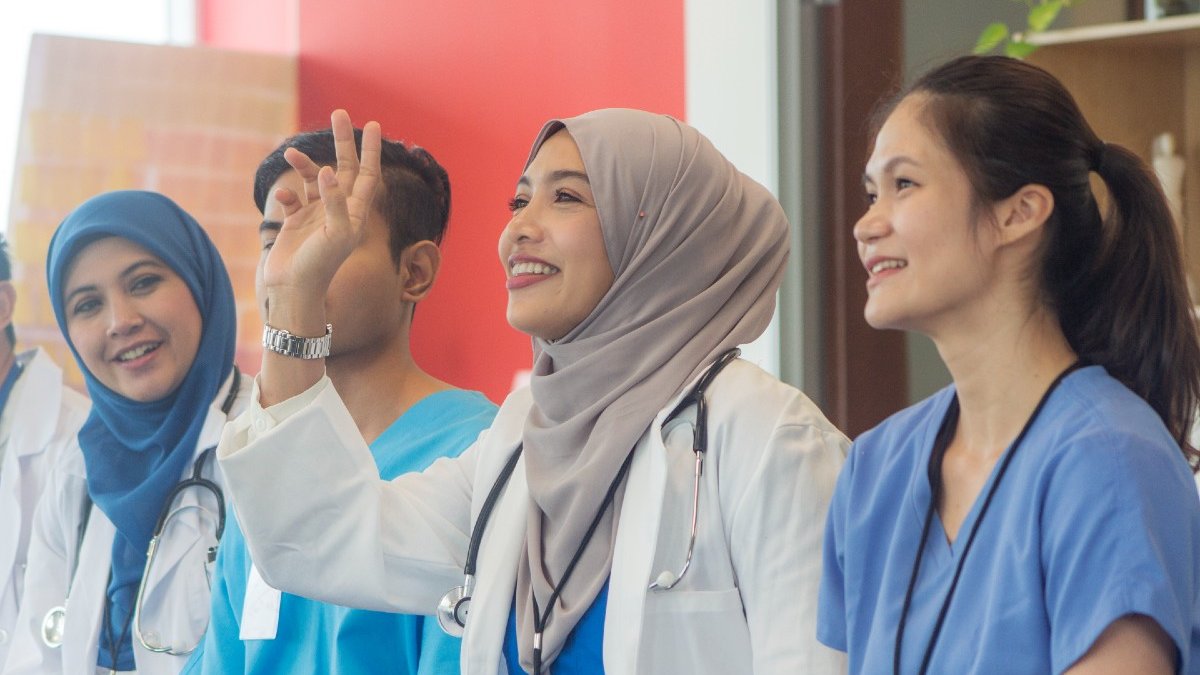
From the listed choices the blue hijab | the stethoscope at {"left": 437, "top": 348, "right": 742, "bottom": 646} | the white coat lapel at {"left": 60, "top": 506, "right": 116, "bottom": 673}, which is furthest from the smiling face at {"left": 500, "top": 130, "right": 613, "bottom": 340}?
the white coat lapel at {"left": 60, "top": 506, "right": 116, "bottom": 673}

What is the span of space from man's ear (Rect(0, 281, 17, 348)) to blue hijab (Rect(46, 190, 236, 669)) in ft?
2.79

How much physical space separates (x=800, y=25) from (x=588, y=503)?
163cm

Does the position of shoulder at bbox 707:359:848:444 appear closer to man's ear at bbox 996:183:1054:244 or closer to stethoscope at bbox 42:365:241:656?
man's ear at bbox 996:183:1054:244

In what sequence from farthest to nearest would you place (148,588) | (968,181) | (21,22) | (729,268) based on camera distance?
(21,22), (148,588), (729,268), (968,181)

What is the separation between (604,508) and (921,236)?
0.47m

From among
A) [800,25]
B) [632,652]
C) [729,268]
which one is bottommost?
[632,652]

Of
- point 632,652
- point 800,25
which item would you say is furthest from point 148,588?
point 800,25

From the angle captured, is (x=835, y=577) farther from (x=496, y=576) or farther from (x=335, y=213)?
(x=335, y=213)

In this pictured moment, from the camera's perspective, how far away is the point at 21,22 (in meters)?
4.08

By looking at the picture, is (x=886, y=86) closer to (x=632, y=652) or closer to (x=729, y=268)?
(x=729, y=268)

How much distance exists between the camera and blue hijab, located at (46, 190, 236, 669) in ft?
7.91

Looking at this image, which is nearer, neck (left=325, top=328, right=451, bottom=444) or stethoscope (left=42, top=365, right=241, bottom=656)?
neck (left=325, top=328, right=451, bottom=444)

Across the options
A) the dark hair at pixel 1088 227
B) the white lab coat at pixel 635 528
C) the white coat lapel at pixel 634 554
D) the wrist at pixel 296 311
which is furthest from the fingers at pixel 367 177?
the dark hair at pixel 1088 227

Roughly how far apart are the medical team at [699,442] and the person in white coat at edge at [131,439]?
0.02 meters
